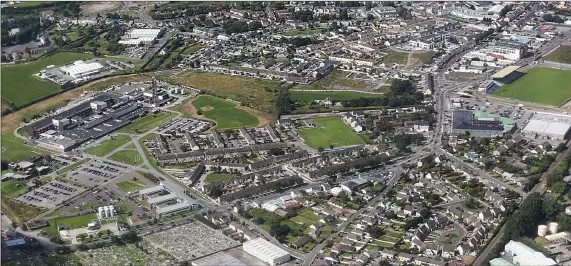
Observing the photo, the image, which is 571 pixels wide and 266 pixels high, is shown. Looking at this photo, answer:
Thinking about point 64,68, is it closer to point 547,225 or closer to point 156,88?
point 156,88

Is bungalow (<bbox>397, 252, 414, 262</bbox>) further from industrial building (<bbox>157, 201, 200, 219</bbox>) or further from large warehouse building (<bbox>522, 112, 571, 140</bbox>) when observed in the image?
large warehouse building (<bbox>522, 112, 571, 140</bbox>)

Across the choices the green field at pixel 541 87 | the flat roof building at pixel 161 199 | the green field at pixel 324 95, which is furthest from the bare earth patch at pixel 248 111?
the green field at pixel 541 87

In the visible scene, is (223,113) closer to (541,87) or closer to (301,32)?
(301,32)

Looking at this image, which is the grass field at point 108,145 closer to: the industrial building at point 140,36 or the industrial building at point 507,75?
the industrial building at point 140,36

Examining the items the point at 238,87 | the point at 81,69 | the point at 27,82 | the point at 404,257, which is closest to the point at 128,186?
the point at 404,257

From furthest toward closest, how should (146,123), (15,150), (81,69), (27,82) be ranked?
1. (81,69)
2. (27,82)
3. (146,123)
4. (15,150)
